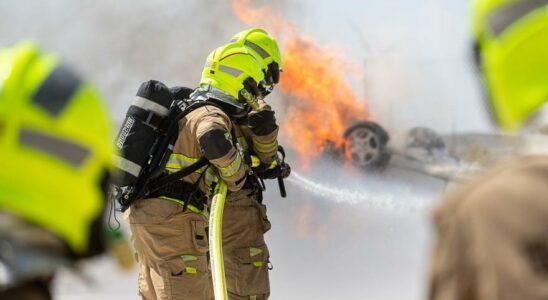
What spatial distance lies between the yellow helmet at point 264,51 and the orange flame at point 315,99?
332 centimetres

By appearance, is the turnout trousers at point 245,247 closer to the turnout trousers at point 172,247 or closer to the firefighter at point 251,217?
the firefighter at point 251,217

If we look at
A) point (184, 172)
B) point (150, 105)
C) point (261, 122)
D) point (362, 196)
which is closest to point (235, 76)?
point (261, 122)

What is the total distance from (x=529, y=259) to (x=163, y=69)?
35.8 feet

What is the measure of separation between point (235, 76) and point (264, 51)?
0.37m

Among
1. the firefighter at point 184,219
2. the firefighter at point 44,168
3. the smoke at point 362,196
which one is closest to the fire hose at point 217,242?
the firefighter at point 184,219

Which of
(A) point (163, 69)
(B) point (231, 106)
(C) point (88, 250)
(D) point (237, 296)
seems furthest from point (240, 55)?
(A) point (163, 69)

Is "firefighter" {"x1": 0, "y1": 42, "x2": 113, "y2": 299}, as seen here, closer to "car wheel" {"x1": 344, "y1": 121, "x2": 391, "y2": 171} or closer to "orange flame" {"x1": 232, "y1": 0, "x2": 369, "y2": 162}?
"car wheel" {"x1": 344, "y1": 121, "x2": 391, "y2": 171}

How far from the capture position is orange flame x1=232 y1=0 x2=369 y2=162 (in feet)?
30.8

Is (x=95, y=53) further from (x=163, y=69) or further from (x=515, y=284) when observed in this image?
(x=515, y=284)

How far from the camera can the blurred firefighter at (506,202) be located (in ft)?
4.42

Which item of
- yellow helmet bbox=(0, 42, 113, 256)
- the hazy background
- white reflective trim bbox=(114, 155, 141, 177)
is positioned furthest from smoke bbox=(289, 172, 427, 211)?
yellow helmet bbox=(0, 42, 113, 256)

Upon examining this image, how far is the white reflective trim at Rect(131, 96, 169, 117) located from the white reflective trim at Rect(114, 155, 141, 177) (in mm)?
296

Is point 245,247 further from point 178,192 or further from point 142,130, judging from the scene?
point 142,130

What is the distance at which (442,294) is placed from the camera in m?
1.42
